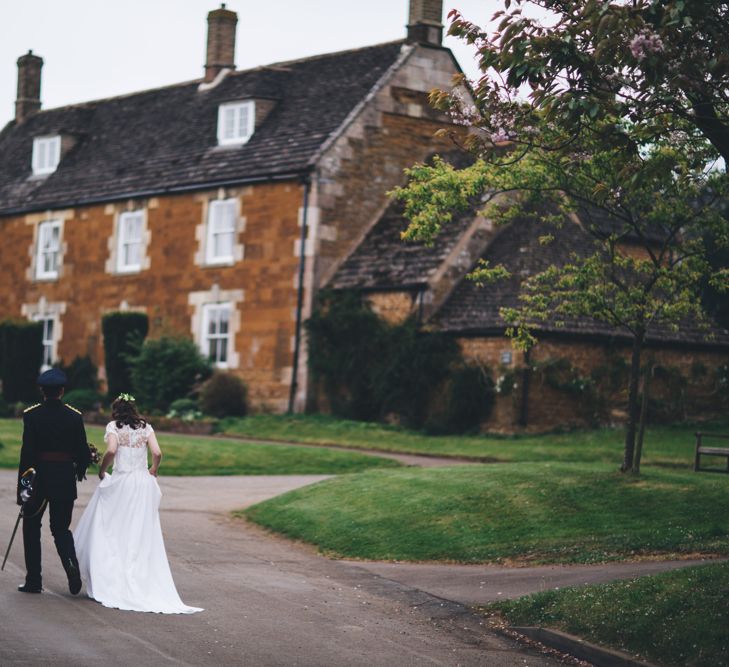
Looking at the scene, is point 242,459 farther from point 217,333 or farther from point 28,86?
point 28,86

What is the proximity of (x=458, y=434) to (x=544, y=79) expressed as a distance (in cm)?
2005

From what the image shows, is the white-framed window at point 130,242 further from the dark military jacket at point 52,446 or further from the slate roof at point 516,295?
the dark military jacket at point 52,446

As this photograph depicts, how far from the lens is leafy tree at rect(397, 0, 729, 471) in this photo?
12.0m

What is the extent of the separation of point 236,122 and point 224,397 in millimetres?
8205

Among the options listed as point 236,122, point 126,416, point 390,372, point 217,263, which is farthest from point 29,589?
point 236,122

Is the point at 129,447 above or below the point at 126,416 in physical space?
below

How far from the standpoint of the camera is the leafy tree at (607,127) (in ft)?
39.3

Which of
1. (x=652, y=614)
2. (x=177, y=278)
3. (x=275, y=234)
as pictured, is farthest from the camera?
(x=177, y=278)

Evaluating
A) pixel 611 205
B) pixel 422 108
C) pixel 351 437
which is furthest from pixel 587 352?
pixel 611 205

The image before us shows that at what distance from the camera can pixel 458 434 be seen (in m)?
32.2

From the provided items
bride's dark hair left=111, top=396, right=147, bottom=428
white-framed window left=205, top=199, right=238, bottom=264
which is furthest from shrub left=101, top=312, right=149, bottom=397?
bride's dark hair left=111, top=396, right=147, bottom=428

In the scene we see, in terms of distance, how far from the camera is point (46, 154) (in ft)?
148

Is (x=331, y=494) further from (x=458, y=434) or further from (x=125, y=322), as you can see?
(x=125, y=322)

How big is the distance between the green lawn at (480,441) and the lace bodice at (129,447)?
1496 centimetres
